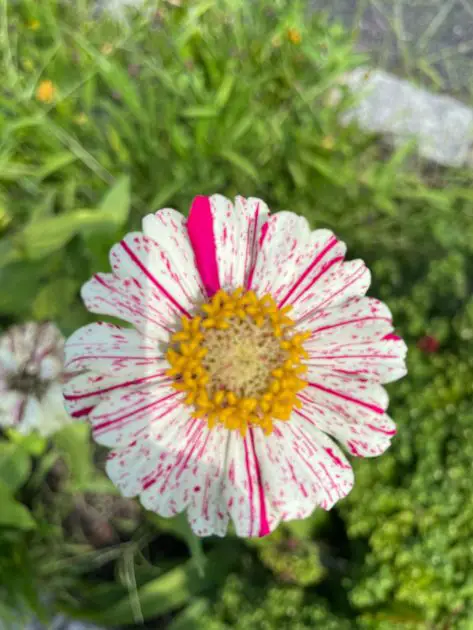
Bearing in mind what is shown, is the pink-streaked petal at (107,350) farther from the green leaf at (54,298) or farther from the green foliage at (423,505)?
the green foliage at (423,505)

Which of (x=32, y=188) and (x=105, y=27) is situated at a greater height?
(x=105, y=27)

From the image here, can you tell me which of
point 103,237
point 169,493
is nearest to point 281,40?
point 103,237

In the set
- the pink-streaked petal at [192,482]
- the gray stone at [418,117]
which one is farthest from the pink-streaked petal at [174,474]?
the gray stone at [418,117]

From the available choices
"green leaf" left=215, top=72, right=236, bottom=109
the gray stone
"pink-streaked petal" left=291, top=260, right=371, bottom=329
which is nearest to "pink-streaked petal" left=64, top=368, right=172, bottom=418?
"pink-streaked petal" left=291, top=260, right=371, bottom=329

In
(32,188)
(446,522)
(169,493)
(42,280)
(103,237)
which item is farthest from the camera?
(32,188)

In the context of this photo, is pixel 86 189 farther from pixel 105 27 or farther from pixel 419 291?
pixel 419 291

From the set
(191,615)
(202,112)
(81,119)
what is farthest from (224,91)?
(191,615)

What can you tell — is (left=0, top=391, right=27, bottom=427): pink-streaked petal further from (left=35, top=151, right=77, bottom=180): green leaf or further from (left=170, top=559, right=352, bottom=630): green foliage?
(left=170, top=559, right=352, bottom=630): green foliage

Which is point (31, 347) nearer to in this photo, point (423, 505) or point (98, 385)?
point (98, 385)
